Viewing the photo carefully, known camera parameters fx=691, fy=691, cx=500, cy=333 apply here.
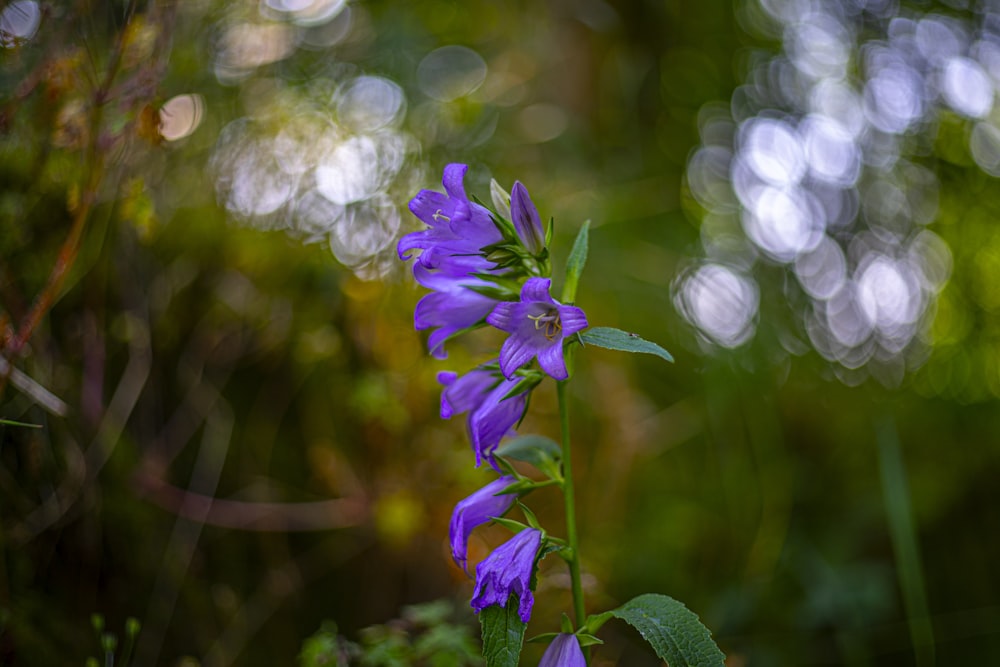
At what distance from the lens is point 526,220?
2.85 ft

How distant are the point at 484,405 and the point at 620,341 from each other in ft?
0.77

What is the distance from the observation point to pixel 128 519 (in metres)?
1.56

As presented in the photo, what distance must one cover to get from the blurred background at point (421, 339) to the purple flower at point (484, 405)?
1.81ft

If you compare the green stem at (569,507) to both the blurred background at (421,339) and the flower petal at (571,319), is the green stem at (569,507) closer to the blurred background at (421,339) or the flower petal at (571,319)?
the flower petal at (571,319)

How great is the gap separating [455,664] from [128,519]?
945 mm

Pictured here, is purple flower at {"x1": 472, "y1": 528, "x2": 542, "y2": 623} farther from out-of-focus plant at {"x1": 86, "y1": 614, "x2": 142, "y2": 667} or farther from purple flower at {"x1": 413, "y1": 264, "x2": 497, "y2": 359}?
out-of-focus plant at {"x1": 86, "y1": 614, "x2": 142, "y2": 667}

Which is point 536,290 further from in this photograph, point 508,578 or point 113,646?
point 113,646

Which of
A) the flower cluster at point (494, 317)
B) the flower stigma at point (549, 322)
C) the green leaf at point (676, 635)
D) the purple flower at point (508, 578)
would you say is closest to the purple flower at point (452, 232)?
the flower cluster at point (494, 317)

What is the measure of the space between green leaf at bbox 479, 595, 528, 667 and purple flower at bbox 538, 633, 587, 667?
9cm

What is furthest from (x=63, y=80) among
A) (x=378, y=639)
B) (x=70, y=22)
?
(x=378, y=639)

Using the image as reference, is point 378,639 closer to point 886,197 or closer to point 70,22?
point 70,22

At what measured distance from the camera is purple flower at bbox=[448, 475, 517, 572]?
89 centimetres

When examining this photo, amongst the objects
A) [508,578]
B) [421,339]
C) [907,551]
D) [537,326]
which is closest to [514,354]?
[537,326]

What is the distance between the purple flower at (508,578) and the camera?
789mm
